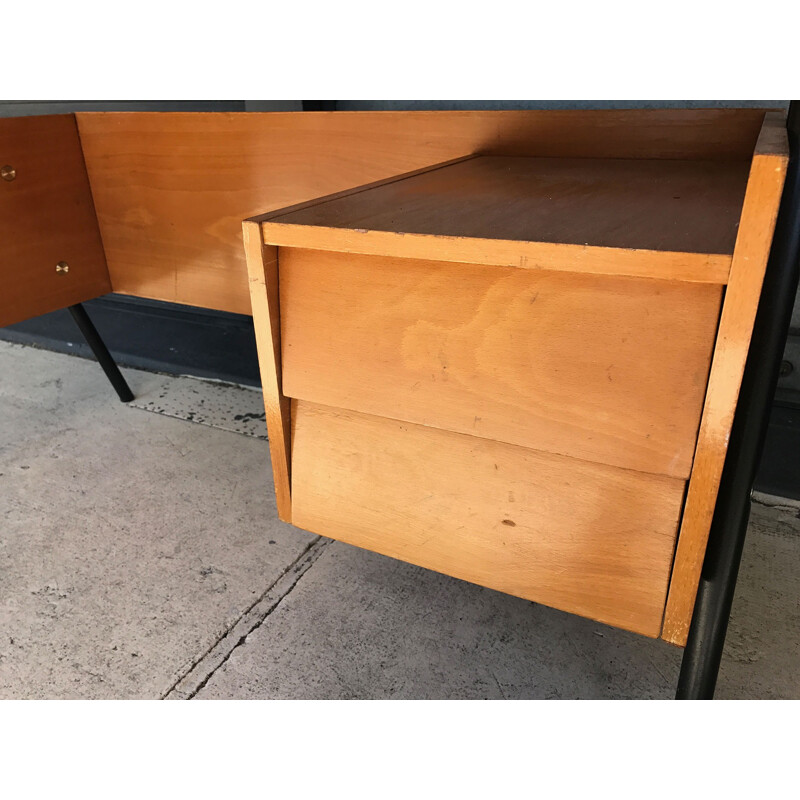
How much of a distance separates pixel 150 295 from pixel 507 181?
0.93 metres

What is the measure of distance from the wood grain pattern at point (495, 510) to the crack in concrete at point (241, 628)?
1.07 feet

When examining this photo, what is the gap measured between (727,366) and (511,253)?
8.0 inches

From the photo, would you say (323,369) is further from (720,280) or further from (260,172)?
(260,172)

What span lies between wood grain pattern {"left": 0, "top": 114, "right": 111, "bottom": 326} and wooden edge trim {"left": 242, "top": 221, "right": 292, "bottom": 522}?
2.49ft

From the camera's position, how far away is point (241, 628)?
1.09 m

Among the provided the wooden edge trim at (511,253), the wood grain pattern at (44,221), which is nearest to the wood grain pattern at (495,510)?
the wooden edge trim at (511,253)

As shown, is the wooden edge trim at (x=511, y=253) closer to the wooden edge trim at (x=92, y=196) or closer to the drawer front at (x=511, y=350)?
the drawer front at (x=511, y=350)

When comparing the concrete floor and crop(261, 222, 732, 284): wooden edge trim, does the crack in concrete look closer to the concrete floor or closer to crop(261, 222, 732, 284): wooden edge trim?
the concrete floor

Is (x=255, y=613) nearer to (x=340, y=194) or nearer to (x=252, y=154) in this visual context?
(x=340, y=194)

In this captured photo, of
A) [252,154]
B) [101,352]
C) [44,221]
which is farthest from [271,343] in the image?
[101,352]

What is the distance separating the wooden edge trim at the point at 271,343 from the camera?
0.75m

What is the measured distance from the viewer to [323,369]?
2.55ft

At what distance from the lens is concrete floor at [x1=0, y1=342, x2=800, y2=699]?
98 centimetres

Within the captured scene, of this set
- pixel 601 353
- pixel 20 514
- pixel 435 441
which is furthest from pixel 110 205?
pixel 601 353
